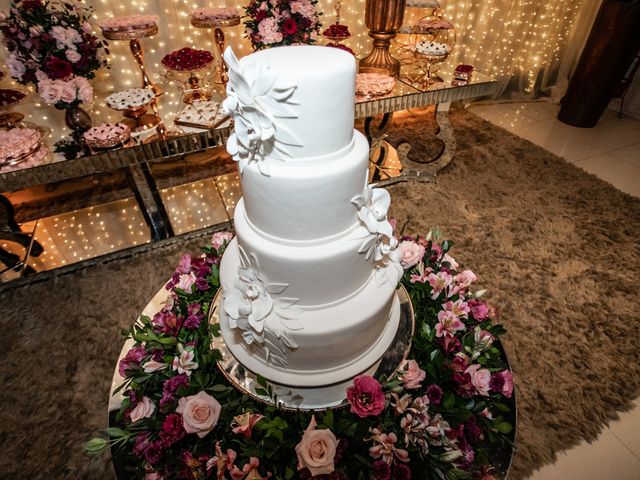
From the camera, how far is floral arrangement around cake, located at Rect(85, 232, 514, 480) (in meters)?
1.12

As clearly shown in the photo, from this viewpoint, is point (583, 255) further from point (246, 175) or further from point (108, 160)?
point (108, 160)

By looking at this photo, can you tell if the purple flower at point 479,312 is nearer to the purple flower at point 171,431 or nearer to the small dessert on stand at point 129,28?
the purple flower at point 171,431

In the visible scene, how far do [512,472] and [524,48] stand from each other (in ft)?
16.7

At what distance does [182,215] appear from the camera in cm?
297

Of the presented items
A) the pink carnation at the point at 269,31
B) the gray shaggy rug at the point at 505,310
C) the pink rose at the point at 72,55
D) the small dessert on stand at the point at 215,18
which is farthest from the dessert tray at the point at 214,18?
the gray shaggy rug at the point at 505,310

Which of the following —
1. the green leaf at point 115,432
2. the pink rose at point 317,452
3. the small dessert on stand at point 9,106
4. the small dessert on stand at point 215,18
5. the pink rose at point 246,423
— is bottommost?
the green leaf at point 115,432

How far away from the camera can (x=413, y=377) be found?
1248 mm

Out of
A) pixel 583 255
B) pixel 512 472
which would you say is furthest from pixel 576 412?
pixel 583 255

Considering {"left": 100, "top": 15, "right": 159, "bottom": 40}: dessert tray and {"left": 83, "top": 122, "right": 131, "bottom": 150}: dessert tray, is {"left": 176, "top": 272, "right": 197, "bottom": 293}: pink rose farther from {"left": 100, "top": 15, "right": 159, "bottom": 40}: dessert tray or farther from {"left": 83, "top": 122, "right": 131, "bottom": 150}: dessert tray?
{"left": 100, "top": 15, "right": 159, "bottom": 40}: dessert tray

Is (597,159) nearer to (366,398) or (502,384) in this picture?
(502,384)

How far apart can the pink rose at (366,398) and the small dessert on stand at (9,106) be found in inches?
120

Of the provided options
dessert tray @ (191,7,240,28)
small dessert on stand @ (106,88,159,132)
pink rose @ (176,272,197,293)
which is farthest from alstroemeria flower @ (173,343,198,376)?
dessert tray @ (191,7,240,28)

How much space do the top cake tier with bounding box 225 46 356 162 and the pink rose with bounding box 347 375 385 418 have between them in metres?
0.70

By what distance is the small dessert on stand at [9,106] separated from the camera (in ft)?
8.37
